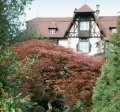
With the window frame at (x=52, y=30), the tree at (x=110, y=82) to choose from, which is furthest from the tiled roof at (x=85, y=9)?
the tree at (x=110, y=82)

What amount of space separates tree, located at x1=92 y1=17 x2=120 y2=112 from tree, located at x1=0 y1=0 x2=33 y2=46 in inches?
296

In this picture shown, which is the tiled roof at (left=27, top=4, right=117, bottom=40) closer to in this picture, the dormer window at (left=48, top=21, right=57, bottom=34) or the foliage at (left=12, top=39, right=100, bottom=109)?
the dormer window at (left=48, top=21, right=57, bottom=34)

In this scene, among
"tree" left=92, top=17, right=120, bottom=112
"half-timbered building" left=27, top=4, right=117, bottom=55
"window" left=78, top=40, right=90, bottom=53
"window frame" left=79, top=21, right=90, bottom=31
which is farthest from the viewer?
"window" left=78, top=40, right=90, bottom=53

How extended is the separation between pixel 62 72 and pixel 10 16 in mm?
7607

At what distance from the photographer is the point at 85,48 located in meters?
24.5

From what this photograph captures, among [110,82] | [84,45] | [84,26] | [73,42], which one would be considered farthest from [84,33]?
[110,82]

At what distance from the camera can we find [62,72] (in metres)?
11.0

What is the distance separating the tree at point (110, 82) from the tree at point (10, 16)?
751cm

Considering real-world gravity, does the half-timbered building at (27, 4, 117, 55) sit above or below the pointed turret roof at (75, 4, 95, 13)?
below

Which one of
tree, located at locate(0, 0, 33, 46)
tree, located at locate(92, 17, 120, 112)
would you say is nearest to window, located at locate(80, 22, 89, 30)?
tree, located at locate(0, 0, 33, 46)

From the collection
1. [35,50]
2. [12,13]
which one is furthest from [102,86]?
[12,13]

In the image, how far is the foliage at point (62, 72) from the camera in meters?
10.4

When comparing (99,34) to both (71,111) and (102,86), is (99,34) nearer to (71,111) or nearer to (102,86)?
(71,111)

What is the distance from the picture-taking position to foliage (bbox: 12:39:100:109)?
10438mm
